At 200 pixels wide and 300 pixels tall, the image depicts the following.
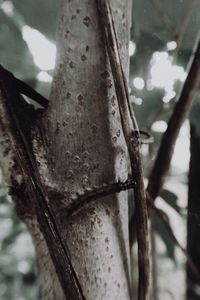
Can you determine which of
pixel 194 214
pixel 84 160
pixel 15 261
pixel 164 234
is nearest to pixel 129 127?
pixel 84 160

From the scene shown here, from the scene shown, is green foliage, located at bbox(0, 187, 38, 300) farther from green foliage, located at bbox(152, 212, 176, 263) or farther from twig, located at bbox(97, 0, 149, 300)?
twig, located at bbox(97, 0, 149, 300)

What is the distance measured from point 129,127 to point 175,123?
7.4 inches

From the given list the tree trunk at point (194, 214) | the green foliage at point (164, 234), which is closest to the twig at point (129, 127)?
the tree trunk at point (194, 214)

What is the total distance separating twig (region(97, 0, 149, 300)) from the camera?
33cm

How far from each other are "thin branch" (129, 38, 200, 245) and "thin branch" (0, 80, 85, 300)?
19 centimetres

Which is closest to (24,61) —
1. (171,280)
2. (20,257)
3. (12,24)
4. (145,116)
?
(12,24)

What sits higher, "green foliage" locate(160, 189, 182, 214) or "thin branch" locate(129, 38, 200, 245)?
"thin branch" locate(129, 38, 200, 245)

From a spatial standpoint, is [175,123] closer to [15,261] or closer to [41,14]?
[41,14]

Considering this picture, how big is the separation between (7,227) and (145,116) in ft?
1.82

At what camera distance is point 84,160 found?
0.33 metres

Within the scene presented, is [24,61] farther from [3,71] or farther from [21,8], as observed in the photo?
[3,71]

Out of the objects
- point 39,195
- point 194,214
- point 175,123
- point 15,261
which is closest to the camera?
point 39,195

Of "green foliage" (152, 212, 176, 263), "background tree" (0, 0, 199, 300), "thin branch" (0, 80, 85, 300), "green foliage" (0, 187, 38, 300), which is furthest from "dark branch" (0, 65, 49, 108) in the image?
"green foliage" (0, 187, 38, 300)

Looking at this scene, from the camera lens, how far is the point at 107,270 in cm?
31
